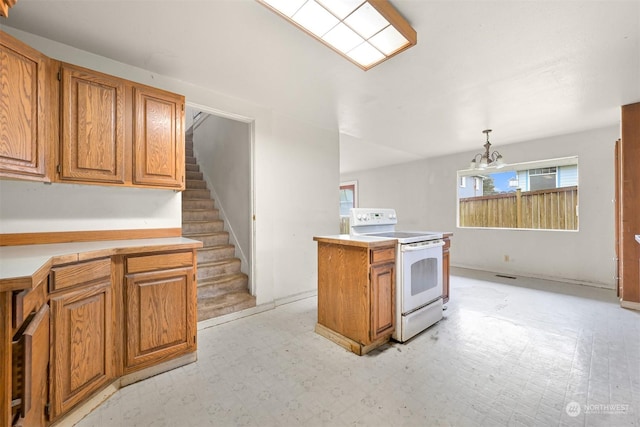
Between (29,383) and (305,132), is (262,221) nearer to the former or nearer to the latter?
(305,132)

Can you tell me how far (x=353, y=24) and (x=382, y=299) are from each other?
2.01m

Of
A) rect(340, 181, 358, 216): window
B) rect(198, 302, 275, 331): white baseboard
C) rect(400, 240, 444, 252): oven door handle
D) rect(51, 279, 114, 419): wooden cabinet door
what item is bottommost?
rect(198, 302, 275, 331): white baseboard

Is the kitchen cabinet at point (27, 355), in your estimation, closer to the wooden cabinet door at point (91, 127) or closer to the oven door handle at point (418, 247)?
the wooden cabinet door at point (91, 127)

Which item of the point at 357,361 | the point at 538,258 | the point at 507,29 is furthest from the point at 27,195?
the point at 538,258

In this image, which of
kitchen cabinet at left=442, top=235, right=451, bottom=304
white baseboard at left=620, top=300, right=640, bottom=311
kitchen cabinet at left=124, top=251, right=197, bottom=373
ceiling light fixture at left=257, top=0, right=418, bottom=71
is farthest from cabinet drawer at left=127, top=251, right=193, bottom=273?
white baseboard at left=620, top=300, right=640, bottom=311

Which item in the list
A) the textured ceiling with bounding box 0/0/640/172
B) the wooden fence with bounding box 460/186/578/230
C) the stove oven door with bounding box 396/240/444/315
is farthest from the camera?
the wooden fence with bounding box 460/186/578/230

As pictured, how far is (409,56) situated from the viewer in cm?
209

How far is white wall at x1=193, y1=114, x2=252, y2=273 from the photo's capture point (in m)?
3.37

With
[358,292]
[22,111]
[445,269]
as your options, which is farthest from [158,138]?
[445,269]

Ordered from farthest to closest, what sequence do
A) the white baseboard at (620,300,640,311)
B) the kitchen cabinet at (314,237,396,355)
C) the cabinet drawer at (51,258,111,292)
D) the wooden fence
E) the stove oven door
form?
1. the wooden fence
2. the white baseboard at (620,300,640,311)
3. the stove oven door
4. the kitchen cabinet at (314,237,396,355)
5. the cabinet drawer at (51,258,111,292)

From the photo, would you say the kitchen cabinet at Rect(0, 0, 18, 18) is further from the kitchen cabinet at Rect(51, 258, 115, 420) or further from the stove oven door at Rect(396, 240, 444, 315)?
the stove oven door at Rect(396, 240, 444, 315)

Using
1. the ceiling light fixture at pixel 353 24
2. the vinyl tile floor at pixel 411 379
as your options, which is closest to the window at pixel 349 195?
the vinyl tile floor at pixel 411 379

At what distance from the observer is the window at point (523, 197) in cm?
435

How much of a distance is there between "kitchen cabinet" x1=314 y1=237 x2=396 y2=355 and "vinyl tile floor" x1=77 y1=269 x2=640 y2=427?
13cm
